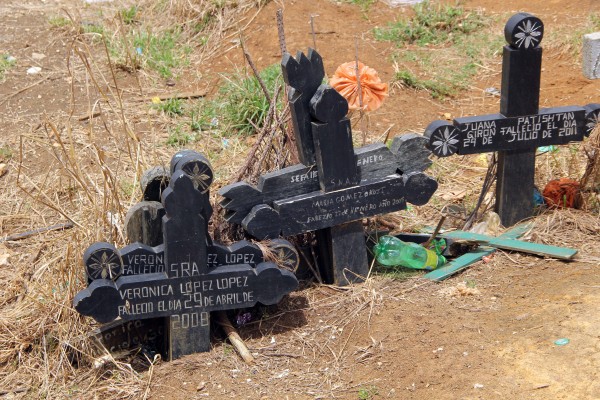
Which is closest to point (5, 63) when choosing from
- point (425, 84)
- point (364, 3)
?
point (364, 3)

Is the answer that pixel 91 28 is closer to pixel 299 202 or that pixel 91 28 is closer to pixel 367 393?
pixel 299 202

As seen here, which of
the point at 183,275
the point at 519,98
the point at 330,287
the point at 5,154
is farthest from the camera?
the point at 5,154

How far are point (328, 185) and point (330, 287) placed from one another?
0.62 m

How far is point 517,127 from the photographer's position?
16.9 ft

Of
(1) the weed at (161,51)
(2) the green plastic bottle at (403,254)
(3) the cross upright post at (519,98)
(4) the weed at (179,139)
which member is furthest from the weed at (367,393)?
(1) the weed at (161,51)

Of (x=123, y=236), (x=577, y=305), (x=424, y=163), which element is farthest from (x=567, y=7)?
(x=123, y=236)

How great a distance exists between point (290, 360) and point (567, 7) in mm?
6522

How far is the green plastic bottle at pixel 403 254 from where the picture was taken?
4898 millimetres

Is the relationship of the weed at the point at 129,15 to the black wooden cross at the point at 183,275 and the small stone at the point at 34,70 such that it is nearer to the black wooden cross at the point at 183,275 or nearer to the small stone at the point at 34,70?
the small stone at the point at 34,70

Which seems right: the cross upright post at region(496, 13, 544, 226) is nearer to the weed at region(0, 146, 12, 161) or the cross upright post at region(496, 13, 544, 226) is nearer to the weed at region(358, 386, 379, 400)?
the weed at region(358, 386, 379, 400)

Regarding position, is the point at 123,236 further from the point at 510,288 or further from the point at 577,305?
the point at 577,305

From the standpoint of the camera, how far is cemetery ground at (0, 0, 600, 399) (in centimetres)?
406

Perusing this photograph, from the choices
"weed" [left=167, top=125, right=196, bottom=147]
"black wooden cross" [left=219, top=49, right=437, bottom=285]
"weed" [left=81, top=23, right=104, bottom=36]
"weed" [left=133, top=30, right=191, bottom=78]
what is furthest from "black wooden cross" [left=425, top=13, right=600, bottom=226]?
"weed" [left=81, top=23, right=104, bottom=36]

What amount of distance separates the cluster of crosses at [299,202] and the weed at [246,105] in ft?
8.81
